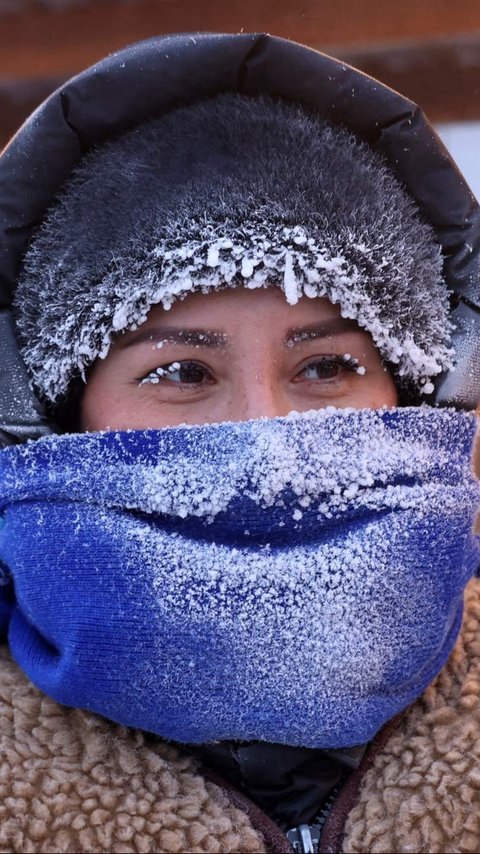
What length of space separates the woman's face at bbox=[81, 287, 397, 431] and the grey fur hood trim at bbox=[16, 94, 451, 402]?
0.08 ft

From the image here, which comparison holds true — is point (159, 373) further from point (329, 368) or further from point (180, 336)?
point (329, 368)

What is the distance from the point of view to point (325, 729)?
3.23 ft

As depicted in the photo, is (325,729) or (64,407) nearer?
(325,729)

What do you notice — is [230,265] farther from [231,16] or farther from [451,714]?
[231,16]

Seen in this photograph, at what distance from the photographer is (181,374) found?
3.87 ft

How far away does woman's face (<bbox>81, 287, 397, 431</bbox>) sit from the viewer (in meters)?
1.14

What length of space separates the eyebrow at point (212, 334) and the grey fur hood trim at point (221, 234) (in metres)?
0.02

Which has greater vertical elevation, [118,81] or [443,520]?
[118,81]

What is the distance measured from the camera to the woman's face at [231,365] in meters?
1.14

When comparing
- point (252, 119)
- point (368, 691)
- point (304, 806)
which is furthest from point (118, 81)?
point (304, 806)

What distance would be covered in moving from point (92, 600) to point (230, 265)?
472mm

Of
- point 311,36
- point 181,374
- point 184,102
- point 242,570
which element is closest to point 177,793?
point 242,570

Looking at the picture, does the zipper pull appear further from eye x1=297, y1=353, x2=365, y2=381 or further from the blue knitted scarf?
eye x1=297, y1=353, x2=365, y2=381

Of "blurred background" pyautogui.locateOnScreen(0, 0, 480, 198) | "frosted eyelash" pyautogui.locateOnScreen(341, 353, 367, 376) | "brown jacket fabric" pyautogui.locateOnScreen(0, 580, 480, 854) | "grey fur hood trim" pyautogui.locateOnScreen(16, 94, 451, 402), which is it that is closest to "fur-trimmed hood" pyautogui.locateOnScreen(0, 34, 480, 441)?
"grey fur hood trim" pyautogui.locateOnScreen(16, 94, 451, 402)
